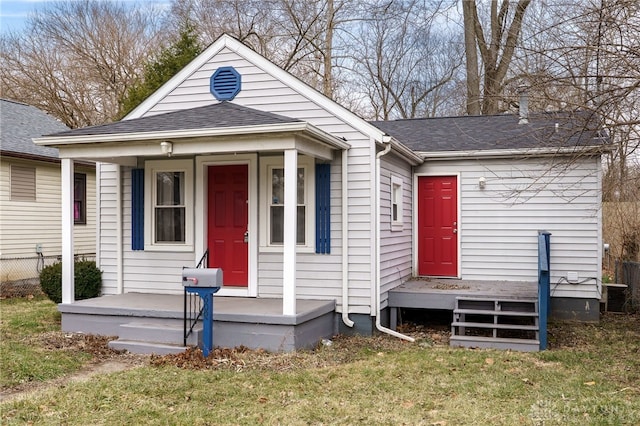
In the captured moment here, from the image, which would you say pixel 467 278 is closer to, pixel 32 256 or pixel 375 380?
pixel 375 380

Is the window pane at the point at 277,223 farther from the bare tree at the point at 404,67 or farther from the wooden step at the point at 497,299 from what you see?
the bare tree at the point at 404,67

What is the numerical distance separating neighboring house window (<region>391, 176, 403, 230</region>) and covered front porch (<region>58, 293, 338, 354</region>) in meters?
1.99

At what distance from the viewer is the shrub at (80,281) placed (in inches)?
357

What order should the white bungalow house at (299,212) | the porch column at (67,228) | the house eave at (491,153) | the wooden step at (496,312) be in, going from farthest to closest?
the house eave at (491,153) → the porch column at (67,228) → the wooden step at (496,312) → the white bungalow house at (299,212)

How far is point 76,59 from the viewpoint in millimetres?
23781

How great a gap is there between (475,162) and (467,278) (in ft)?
6.85

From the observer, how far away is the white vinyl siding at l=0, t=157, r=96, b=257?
1337cm

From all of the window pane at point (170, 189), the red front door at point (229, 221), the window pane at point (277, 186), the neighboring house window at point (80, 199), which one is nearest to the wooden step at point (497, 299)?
the window pane at point (277, 186)

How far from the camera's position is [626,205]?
41.5 ft

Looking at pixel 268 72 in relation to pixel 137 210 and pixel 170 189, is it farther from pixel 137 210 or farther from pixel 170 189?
pixel 137 210


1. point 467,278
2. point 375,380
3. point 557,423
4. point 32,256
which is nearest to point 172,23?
point 32,256

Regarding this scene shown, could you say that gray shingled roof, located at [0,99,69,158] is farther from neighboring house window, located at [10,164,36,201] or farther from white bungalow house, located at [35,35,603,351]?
white bungalow house, located at [35,35,603,351]

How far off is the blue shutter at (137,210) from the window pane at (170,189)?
26 centimetres

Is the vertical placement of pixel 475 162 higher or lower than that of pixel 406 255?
higher
